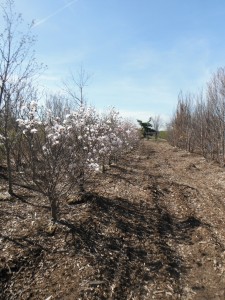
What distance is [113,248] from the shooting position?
19.2ft

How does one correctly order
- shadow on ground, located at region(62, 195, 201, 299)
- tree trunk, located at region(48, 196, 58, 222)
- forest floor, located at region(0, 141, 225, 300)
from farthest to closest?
tree trunk, located at region(48, 196, 58, 222) < shadow on ground, located at region(62, 195, 201, 299) < forest floor, located at region(0, 141, 225, 300)

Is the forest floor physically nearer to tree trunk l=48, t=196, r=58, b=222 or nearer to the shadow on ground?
the shadow on ground

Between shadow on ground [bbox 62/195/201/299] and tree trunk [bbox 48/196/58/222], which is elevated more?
tree trunk [bbox 48/196/58/222]

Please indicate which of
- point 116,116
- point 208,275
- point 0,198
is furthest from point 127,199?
point 116,116

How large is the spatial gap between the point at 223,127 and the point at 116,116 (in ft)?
20.4

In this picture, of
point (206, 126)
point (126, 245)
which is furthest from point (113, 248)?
point (206, 126)

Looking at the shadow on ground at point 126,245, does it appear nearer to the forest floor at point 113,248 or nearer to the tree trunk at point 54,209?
the forest floor at point 113,248

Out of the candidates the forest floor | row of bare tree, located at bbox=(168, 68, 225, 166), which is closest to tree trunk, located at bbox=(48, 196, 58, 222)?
the forest floor

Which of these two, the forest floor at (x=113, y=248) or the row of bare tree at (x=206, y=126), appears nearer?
the forest floor at (x=113, y=248)

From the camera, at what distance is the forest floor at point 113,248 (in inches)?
183

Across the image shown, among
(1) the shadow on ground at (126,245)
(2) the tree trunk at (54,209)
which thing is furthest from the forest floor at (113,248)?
(2) the tree trunk at (54,209)

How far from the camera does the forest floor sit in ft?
15.2

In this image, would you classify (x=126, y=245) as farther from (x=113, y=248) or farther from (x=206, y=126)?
(x=206, y=126)

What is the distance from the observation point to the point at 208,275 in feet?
17.0
